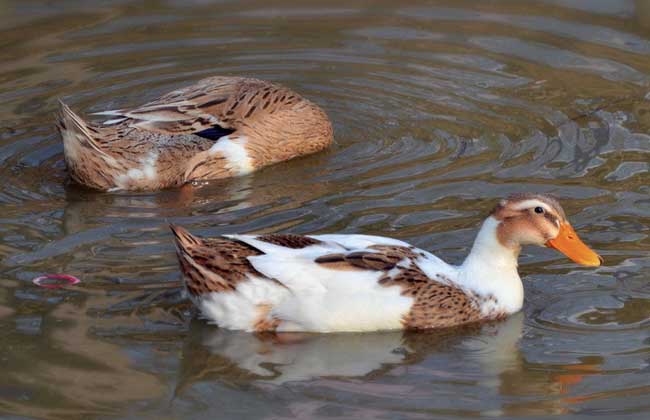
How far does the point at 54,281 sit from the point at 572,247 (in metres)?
3.00

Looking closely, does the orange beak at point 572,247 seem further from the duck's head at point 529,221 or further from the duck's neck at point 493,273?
the duck's neck at point 493,273

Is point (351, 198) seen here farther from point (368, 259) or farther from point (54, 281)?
point (54, 281)

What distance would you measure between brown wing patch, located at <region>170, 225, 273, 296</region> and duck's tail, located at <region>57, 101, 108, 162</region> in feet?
8.07

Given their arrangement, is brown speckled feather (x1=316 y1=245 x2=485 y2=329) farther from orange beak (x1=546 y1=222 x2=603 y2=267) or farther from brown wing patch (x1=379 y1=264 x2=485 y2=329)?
orange beak (x1=546 y1=222 x2=603 y2=267)

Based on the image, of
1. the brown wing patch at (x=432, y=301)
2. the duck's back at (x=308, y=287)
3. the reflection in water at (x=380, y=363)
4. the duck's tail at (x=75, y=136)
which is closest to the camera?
the reflection in water at (x=380, y=363)

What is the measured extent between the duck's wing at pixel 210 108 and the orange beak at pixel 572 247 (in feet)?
11.3

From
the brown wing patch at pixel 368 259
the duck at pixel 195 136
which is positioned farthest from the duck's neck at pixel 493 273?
the duck at pixel 195 136

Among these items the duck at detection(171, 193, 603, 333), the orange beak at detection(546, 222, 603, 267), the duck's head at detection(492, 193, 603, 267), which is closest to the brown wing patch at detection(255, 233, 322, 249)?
the duck at detection(171, 193, 603, 333)

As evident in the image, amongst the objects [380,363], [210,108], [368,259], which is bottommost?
[380,363]

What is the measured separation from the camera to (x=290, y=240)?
24.6 ft

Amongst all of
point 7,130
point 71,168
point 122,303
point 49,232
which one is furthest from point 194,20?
point 122,303

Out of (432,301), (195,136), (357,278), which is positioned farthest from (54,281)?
(195,136)

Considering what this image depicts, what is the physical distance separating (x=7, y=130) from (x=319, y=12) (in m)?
3.73

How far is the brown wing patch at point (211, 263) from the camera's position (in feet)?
24.0
